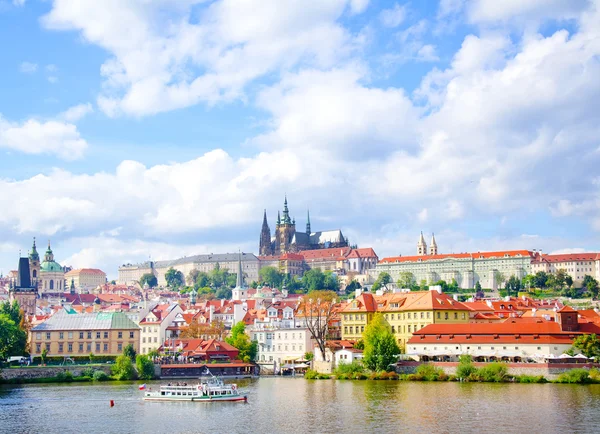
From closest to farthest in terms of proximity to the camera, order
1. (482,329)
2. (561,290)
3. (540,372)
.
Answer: (540,372) < (482,329) < (561,290)

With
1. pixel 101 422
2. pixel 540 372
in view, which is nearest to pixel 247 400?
pixel 101 422

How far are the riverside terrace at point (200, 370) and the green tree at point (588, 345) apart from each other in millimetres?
28833

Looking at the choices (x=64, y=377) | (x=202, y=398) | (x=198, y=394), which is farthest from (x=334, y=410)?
(x=64, y=377)

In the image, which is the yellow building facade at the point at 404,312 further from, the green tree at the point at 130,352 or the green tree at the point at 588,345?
the green tree at the point at 130,352

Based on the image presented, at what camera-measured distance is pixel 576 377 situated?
2409 inches

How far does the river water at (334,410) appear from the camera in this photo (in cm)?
4381

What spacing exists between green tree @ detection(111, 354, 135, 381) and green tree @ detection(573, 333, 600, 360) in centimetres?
3623

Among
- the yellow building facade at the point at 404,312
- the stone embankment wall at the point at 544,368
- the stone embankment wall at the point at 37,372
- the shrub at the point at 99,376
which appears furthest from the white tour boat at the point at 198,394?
the yellow building facade at the point at 404,312

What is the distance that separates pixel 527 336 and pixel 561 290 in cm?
11414

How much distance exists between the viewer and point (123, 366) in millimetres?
76812

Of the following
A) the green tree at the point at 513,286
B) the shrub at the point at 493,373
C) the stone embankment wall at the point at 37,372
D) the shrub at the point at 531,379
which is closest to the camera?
the shrub at the point at 531,379

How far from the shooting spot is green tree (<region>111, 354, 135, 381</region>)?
76.8 meters

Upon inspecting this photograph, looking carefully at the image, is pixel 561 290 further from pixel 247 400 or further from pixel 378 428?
pixel 378 428

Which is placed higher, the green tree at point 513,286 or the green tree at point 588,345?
the green tree at point 513,286
